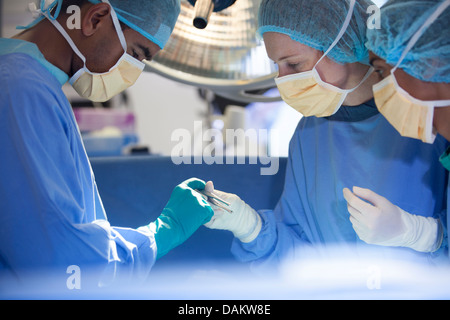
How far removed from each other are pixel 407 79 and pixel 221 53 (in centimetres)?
65

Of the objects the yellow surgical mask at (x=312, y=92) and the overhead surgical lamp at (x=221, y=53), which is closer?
the yellow surgical mask at (x=312, y=92)

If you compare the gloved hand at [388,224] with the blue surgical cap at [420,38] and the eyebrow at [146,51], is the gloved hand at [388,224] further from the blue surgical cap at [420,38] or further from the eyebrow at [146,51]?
the eyebrow at [146,51]

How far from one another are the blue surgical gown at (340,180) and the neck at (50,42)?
0.69 meters

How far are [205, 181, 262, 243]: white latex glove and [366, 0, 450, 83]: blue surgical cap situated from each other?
544mm

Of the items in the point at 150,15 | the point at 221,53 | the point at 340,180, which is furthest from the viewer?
the point at 221,53

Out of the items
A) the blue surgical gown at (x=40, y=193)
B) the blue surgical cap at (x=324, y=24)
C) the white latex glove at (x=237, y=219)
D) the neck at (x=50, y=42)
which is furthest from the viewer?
the white latex glove at (x=237, y=219)

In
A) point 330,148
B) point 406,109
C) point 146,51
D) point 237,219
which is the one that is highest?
point 146,51

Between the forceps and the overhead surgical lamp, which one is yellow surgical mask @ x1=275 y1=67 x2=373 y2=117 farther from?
the forceps

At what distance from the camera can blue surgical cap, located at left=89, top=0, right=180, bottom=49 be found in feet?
3.20

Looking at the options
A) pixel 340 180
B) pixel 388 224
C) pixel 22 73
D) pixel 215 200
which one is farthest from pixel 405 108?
pixel 22 73

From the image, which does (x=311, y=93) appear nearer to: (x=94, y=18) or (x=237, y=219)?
(x=237, y=219)

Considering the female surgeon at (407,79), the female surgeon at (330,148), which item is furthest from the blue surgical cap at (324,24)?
the female surgeon at (407,79)

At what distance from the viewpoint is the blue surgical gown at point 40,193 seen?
790mm

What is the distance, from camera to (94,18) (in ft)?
3.17
